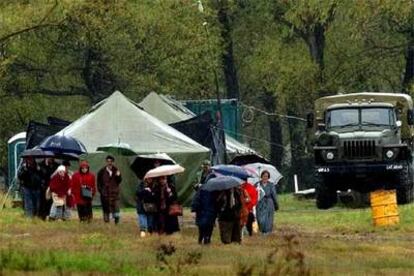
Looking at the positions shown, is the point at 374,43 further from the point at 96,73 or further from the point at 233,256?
the point at 233,256

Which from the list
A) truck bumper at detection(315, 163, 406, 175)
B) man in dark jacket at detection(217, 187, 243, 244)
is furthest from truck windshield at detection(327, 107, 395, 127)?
man in dark jacket at detection(217, 187, 243, 244)

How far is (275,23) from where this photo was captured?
195 feet

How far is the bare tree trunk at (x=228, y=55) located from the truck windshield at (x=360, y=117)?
2449cm

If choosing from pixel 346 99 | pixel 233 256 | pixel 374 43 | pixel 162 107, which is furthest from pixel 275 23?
pixel 233 256

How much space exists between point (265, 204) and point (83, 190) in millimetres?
4110

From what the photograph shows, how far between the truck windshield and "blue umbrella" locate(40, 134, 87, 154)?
7.36m

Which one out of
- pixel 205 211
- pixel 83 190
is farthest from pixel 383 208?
pixel 205 211

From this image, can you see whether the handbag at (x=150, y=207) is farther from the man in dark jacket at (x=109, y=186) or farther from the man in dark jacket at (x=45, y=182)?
the man in dark jacket at (x=45, y=182)

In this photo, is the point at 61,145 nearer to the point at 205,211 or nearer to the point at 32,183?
the point at 32,183

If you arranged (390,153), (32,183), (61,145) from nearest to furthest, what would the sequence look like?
(32,183), (61,145), (390,153)

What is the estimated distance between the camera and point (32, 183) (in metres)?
29.0

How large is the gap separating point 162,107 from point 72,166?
6.12 metres

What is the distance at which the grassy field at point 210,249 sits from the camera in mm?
16359

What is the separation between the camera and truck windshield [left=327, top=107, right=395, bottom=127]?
35531 millimetres
